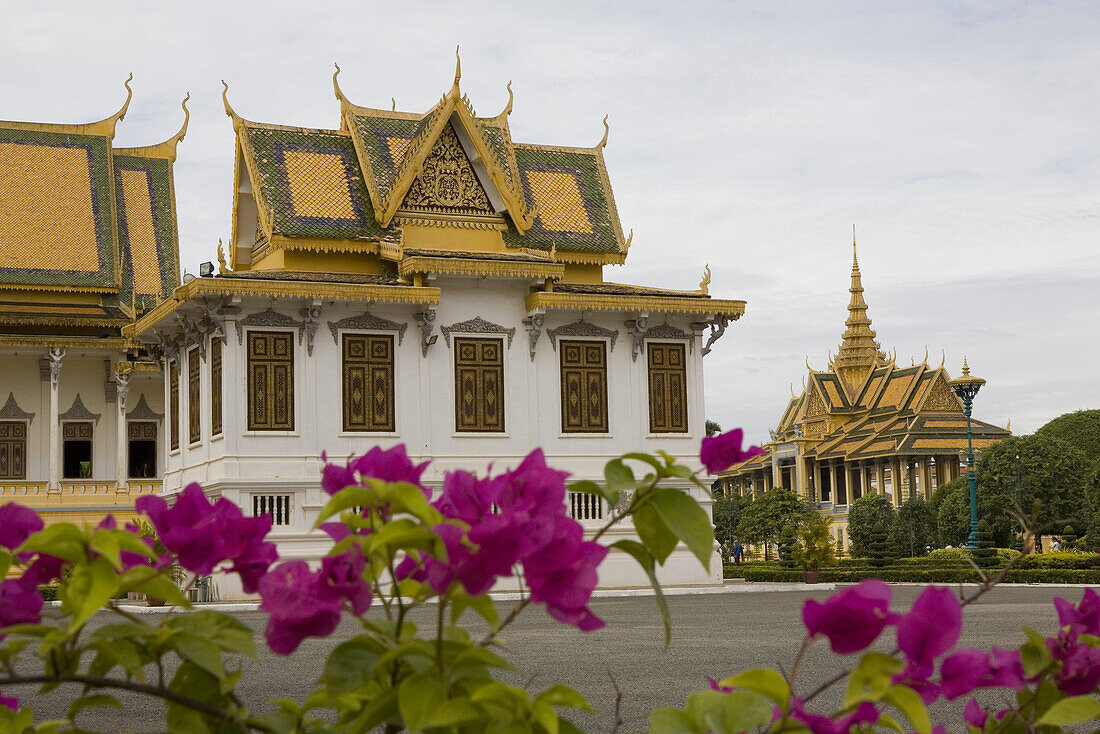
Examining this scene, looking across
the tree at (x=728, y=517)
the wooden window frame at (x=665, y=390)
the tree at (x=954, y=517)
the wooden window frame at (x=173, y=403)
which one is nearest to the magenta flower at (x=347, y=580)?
the wooden window frame at (x=665, y=390)

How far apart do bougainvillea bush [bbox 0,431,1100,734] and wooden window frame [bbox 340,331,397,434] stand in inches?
849

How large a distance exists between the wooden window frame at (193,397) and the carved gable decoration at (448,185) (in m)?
4.97

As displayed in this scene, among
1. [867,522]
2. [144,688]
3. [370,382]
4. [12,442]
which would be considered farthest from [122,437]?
[144,688]

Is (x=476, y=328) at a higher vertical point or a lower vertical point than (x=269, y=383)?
higher

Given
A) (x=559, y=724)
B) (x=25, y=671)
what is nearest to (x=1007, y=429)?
(x=25, y=671)

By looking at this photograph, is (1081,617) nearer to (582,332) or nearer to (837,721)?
(837,721)

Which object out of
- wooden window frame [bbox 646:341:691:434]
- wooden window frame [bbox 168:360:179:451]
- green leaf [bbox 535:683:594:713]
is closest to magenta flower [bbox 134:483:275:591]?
green leaf [bbox 535:683:594:713]

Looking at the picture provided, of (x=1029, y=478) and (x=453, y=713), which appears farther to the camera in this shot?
(x=1029, y=478)

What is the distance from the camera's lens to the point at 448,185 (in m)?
25.4

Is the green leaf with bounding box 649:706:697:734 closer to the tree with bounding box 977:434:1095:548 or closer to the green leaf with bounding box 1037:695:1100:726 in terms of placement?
the green leaf with bounding box 1037:695:1100:726

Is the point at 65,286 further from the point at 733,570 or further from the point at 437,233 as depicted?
the point at 733,570

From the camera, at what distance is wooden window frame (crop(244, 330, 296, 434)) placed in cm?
2242

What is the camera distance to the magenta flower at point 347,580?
153 cm

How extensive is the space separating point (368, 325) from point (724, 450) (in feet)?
72.7
